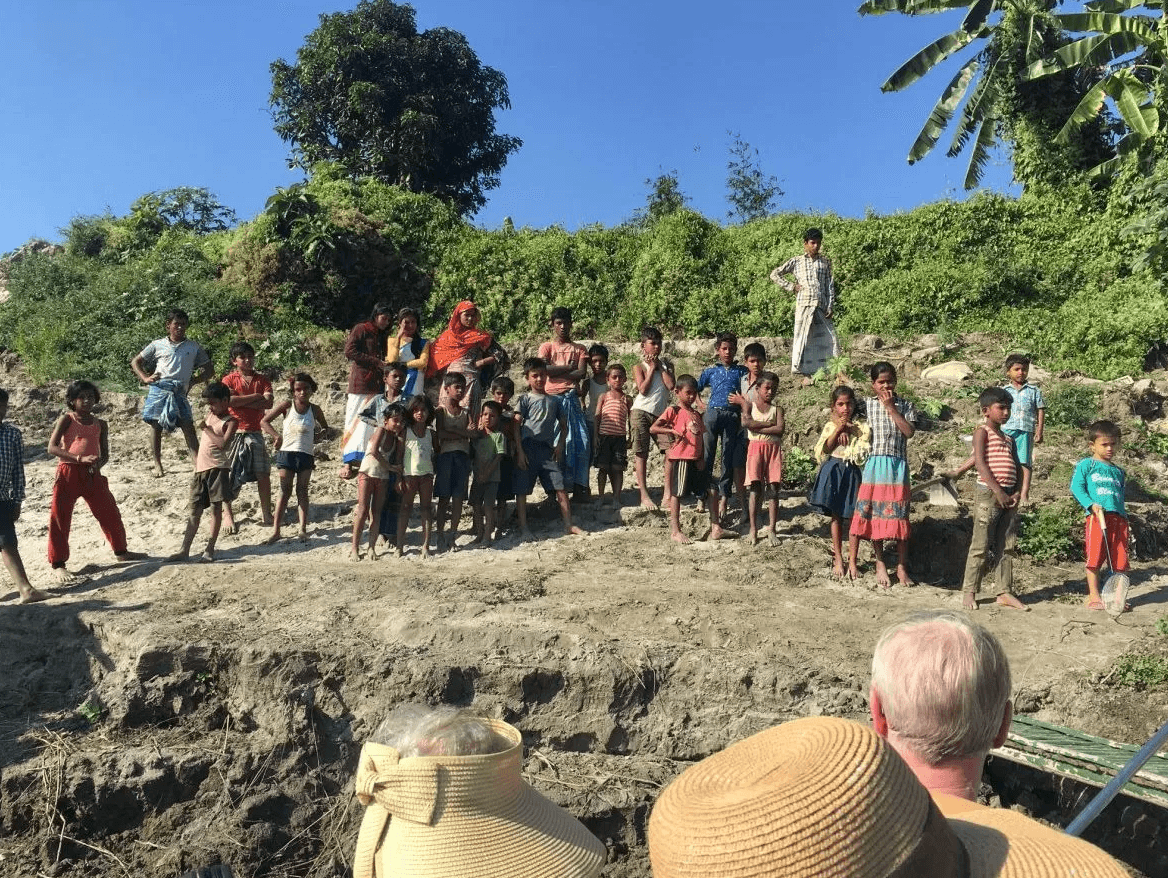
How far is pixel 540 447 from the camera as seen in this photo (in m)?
8.82

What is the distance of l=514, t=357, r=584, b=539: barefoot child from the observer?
8625 millimetres

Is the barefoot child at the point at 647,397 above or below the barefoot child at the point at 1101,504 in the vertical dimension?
above

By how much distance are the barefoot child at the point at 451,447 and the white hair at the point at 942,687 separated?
6558 millimetres

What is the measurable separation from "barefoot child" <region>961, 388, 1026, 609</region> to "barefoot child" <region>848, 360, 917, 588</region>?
0.55 meters

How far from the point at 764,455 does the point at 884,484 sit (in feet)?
3.65

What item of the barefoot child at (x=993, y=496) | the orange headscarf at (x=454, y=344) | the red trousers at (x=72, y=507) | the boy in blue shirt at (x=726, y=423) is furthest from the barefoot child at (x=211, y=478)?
the barefoot child at (x=993, y=496)

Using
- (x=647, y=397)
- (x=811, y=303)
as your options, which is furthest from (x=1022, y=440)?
(x=647, y=397)

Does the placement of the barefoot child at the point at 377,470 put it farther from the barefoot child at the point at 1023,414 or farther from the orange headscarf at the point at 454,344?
the barefoot child at the point at 1023,414

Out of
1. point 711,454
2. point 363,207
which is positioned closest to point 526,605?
point 711,454

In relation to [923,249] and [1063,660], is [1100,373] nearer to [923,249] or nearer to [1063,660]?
[923,249]

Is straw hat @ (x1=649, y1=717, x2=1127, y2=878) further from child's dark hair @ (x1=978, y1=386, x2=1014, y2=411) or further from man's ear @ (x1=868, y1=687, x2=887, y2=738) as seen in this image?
child's dark hair @ (x1=978, y1=386, x2=1014, y2=411)

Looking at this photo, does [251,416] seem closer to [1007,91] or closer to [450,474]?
[450,474]

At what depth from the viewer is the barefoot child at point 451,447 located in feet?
27.1

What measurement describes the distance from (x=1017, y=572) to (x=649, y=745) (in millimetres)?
3773
